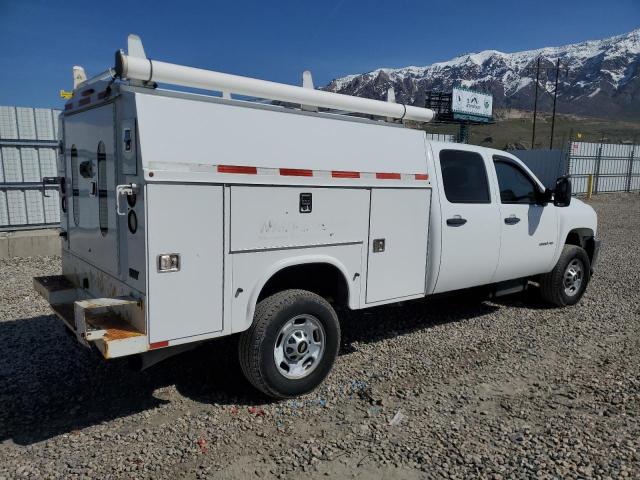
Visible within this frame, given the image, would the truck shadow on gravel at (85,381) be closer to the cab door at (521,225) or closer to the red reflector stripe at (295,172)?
the cab door at (521,225)

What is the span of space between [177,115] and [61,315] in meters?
1.94

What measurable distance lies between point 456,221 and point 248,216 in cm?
242

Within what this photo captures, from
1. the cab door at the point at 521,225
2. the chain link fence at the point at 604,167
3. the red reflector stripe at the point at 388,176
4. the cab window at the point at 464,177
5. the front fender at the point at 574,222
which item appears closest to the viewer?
the red reflector stripe at the point at 388,176

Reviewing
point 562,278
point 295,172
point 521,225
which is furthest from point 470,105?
point 295,172

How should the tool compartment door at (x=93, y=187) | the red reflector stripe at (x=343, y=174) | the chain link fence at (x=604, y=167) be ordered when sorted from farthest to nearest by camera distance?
1. the chain link fence at (x=604, y=167)
2. the red reflector stripe at (x=343, y=174)
3. the tool compartment door at (x=93, y=187)

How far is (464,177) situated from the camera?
18.4 feet

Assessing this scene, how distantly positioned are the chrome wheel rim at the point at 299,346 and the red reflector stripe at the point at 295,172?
1.11 metres

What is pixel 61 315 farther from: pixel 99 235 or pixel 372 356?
pixel 372 356

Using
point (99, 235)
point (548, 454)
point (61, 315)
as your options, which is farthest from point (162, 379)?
point (548, 454)

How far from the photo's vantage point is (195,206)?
3578 millimetres

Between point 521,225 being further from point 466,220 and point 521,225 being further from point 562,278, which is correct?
point 562,278

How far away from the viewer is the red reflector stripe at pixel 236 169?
3695 mm

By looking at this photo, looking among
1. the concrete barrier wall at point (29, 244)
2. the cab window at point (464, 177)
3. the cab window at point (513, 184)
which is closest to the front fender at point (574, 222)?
the cab window at point (513, 184)

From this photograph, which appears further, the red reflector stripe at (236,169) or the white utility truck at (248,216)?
the red reflector stripe at (236,169)
